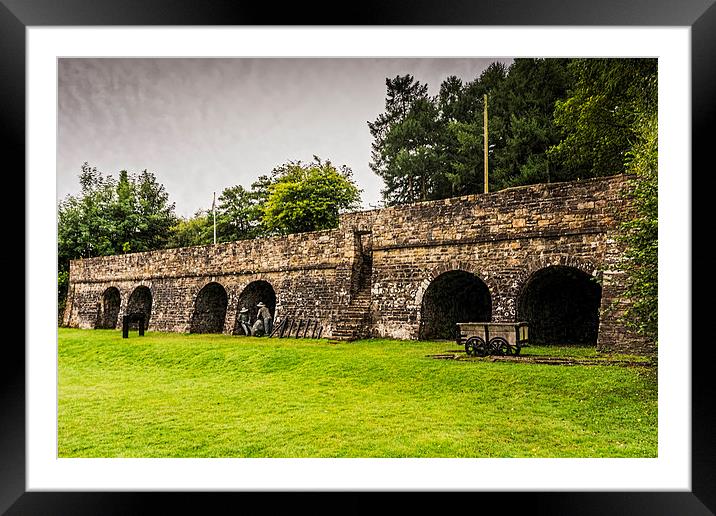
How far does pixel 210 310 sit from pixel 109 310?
19.6ft

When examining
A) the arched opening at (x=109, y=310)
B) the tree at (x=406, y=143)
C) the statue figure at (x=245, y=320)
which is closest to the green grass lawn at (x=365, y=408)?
the statue figure at (x=245, y=320)

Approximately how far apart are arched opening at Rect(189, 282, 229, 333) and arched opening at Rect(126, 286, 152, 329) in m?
3.10

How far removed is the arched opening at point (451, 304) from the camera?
12.2 metres

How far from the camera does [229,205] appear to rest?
1115 inches

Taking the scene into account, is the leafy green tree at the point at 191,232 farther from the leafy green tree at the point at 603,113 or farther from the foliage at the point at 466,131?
the leafy green tree at the point at 603,113

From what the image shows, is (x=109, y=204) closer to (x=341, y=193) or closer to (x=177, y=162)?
(x=177, y=162)

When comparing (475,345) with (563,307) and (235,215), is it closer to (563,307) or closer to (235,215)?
(563,307)

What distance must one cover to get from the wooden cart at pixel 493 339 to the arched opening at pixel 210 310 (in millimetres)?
9920

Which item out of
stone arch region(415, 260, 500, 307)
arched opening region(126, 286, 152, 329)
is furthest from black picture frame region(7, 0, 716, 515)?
arched opening region(126, 286, 152, 329)

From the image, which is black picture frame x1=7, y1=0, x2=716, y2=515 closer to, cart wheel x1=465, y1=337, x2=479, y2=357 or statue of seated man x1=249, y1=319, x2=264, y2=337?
cart wheel x1=465, y1=337, x2=479, y2=357
